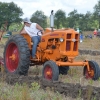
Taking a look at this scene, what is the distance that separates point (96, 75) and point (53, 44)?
1361mm

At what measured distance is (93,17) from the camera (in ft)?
255

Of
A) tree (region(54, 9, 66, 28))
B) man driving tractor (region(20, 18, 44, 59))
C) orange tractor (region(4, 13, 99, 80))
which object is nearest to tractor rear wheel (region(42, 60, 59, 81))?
orange tractor (region(4, 13, 99, 80))

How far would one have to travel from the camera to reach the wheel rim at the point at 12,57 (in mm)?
9695

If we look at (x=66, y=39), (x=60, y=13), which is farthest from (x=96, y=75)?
(x=60, y=13)

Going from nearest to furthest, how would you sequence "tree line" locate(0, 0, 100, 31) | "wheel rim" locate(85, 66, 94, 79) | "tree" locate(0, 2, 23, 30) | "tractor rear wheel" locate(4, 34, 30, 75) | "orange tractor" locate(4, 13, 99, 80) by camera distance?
"orange tractor" locate(4, 13, 99, 80)
"wheel rim" locate(85, 66, 94, 79)
"tractor rear wheel" locate(4, 34, 30, 75)
"tree line" locate(0, 0, 100, 31)
"tree" locate(0, 2, 23, 30)

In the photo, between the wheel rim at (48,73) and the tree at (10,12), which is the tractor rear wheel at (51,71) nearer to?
the wheel rim at (48,73)

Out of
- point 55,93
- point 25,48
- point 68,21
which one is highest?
point 68,21

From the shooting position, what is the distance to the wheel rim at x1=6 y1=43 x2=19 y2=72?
9695 millimetres

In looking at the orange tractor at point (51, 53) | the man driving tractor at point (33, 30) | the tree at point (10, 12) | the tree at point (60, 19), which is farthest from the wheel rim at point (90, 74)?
the tree at point (10, 12)

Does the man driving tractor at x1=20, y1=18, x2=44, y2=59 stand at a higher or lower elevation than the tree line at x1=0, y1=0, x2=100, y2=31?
lower

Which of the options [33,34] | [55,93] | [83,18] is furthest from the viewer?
[83,18]

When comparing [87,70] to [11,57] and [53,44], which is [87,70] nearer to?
[53,44]

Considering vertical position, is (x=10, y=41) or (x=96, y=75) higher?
(x=10, y=41)

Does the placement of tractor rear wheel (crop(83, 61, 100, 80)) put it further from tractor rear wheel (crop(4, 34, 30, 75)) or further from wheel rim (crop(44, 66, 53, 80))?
tractor rear wheel (crop(4, 34, 30, 75))
